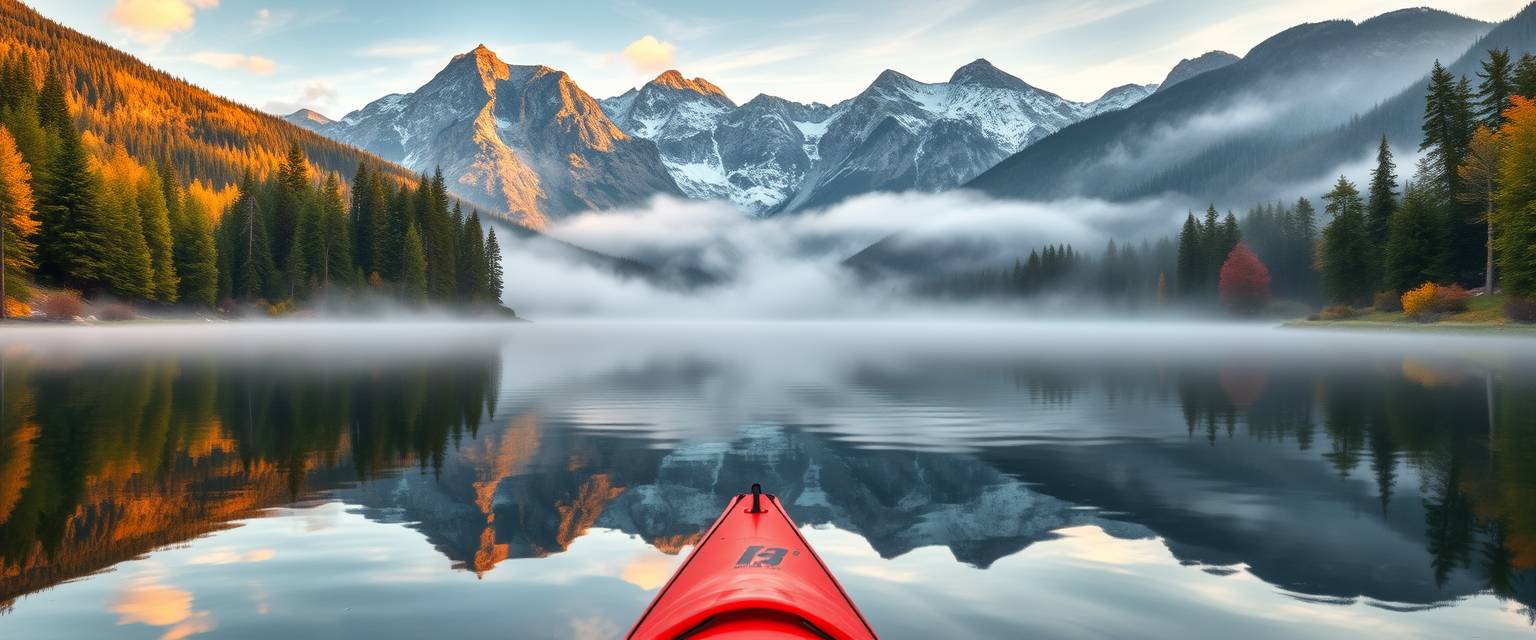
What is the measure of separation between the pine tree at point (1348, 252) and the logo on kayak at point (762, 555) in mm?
105203

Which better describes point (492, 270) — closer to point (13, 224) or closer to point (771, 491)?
point (13, 224)

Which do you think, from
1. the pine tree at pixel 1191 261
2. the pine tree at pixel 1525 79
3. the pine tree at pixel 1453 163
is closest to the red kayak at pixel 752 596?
the pine tree at pixel 1525 79

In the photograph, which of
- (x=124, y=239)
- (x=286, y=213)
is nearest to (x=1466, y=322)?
(x=124, y=239)

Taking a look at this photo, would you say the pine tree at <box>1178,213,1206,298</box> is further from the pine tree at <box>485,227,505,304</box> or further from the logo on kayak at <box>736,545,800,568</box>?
the logo on kayak at <box>736,545,800,568</box>

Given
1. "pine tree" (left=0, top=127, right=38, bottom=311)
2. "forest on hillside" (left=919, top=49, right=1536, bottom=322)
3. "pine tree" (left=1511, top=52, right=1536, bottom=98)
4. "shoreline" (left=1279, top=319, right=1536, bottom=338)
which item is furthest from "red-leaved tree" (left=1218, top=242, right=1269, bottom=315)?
"pine tree" (left=0, top=127, right=38, bottom=311)

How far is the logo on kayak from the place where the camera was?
747cm

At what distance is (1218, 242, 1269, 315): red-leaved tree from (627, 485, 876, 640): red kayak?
5233 inches

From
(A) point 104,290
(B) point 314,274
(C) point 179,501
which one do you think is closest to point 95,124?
(B) point 314,274

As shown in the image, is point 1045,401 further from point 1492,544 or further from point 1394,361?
point 1394,361

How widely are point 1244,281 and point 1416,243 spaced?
4605 centimetres

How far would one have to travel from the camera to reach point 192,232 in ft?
312

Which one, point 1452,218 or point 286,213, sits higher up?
point 286,213

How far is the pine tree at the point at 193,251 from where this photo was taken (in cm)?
9475

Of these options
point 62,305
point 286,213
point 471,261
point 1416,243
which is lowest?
point 62,305
